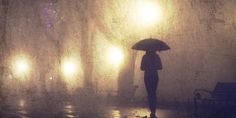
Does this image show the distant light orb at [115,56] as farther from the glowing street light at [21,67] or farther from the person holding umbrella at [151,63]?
the person holding umbrella at [151,63]

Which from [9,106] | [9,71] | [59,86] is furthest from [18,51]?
[9,106]

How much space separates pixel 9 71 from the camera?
16.2m

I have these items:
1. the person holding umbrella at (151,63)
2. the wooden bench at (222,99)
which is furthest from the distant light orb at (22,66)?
the wooden bench at (222,99)

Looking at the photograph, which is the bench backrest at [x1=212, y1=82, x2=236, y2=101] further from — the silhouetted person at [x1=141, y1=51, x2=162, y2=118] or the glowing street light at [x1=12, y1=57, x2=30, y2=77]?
the glowing street light at [x1=12, y1=57, x2=30, y2=77]

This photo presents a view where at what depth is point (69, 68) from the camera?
610 inches

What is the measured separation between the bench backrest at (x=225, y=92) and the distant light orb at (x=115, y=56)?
447 centimetres

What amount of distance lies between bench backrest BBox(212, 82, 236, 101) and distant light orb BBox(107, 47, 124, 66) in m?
4.47

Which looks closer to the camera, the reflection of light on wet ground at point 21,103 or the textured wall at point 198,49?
the textured wall at point 198,49

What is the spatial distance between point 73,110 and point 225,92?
4441 mm

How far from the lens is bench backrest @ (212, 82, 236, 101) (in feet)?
34.5

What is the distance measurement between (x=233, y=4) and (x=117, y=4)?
390 cm

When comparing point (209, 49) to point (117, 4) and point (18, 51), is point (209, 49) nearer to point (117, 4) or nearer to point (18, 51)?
point (117, 4)

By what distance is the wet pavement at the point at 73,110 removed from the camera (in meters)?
11.5

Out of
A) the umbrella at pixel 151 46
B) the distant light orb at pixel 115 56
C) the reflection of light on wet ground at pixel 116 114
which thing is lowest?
the reflection of light on wet ground at pixel 116 114
